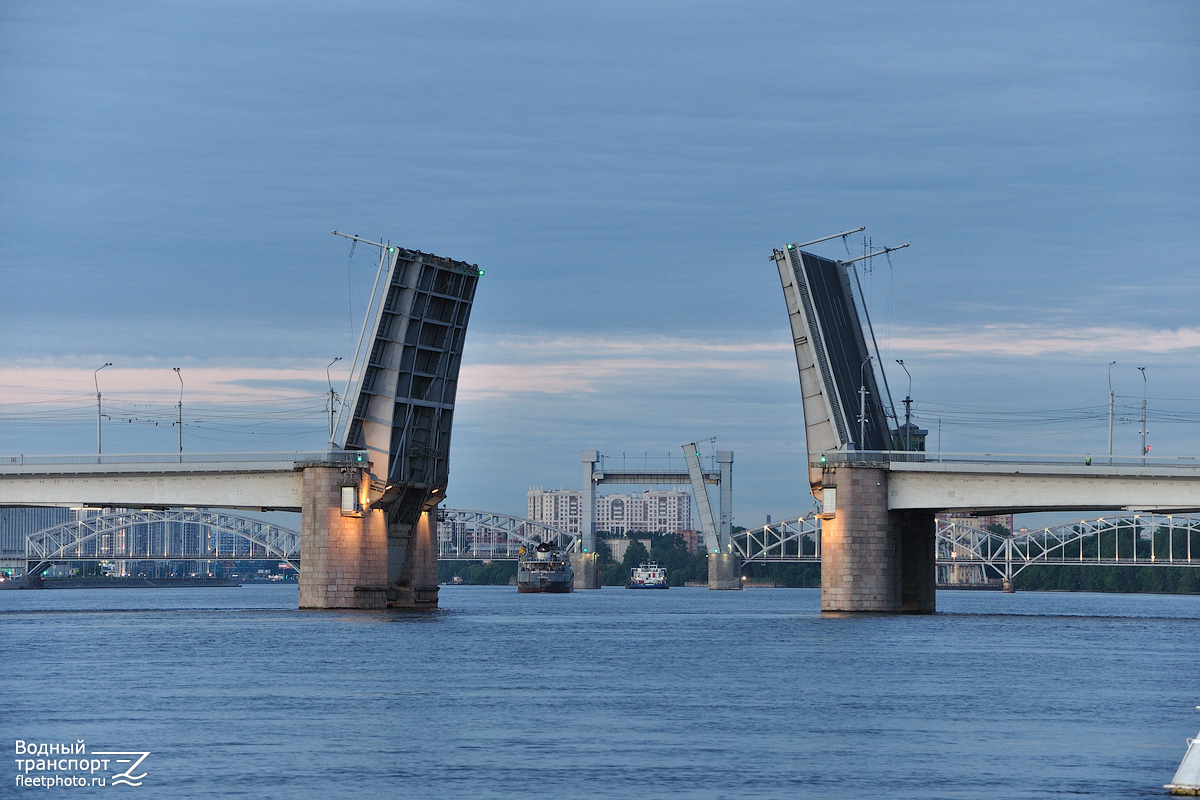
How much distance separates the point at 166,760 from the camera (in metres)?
26.3

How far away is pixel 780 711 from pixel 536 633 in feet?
107

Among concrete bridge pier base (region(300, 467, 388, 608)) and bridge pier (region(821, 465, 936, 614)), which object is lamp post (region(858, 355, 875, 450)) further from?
concrete bridge pier base (region(300, 467, 388, 608))

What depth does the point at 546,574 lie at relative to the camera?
5842 inches

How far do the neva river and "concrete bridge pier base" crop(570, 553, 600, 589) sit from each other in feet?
348

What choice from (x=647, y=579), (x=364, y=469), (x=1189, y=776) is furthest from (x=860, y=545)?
(x=647, y=579)

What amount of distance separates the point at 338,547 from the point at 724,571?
104 metres

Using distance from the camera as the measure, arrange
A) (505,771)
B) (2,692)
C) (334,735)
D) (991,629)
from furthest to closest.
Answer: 1. (991,629)
2. (2,692)
3. (334,735)
4. (505,771)

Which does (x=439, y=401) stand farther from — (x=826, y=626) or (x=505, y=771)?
(x=505, y=771)

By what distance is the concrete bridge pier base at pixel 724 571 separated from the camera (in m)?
169

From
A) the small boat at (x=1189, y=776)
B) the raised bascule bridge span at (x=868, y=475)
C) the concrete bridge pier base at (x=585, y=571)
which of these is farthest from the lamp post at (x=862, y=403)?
the concrete bridge pier base at (x=585, y=571)

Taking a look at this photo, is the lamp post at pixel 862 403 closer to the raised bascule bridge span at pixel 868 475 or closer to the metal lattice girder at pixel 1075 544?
the raised bascule bridge span at pixel 868 475

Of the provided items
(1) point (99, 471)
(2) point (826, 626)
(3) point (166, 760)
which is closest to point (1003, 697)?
(3) point (166, 760)

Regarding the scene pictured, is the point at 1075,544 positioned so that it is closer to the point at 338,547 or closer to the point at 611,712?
the point at 338,547

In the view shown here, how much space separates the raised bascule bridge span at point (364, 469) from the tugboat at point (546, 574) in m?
73.5
